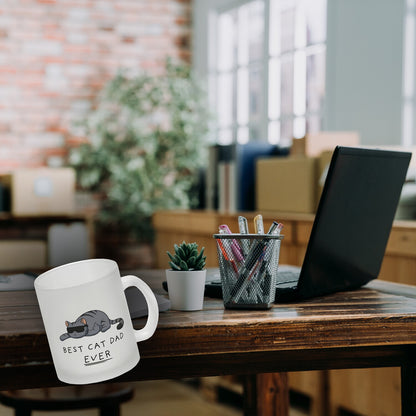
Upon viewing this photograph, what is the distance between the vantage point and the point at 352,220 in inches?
52.4

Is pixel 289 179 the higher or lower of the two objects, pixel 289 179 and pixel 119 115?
the lower

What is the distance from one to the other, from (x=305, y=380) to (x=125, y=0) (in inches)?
125

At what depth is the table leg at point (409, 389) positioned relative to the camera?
3.98 feet

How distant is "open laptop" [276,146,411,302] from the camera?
4.06 feet

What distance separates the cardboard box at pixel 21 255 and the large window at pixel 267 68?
149cm

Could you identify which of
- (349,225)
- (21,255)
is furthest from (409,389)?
(21,255)

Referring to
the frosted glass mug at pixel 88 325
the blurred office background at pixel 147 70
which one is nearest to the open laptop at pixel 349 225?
the frosted glass mug at pixel 88 325

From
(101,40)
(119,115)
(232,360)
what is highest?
(101,40)

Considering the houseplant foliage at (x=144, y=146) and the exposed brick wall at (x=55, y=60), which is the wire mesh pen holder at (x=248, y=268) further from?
the exposed brick wall at (x=55, y=60)

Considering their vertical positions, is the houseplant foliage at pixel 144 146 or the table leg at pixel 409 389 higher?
the houseplant foliage at pixel 144 146

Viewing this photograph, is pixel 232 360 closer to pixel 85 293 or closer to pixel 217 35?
pixel 85 293

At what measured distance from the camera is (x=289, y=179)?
3.38m

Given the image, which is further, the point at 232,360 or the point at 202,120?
the point at 202,120

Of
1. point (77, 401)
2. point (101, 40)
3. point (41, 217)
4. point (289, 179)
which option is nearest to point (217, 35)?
point (101, 40)
